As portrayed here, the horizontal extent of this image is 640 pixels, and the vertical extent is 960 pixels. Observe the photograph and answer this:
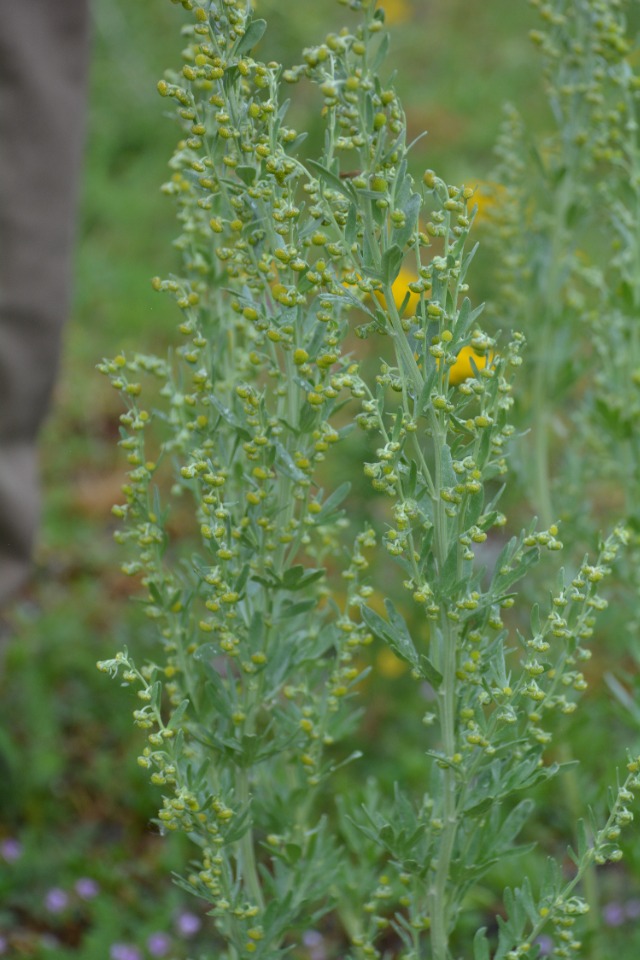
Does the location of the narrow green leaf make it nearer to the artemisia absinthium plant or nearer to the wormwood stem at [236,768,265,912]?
the artemisia absinthium plant

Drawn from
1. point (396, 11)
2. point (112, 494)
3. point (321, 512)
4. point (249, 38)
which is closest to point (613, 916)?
point (321, 512)

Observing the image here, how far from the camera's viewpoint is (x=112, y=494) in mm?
3885

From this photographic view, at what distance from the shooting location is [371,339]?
462cm

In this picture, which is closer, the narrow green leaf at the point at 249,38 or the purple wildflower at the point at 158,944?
the narrow green leaf at the point at 249,38

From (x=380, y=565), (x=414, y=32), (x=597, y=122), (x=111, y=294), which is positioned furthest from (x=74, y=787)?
(x=414, y=32)

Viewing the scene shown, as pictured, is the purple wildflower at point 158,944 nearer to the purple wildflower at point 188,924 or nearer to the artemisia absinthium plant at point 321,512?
the purple wildflower at point 188,924

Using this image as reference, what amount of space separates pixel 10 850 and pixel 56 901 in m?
0.19

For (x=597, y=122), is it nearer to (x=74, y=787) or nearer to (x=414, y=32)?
(x=74, y=787)

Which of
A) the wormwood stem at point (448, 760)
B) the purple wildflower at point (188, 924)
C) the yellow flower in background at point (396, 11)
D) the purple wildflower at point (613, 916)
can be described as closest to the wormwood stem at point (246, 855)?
the wormwood stem at point (448, 760)

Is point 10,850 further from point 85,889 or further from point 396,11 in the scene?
point 396,11

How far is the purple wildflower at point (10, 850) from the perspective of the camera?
2.43 meters

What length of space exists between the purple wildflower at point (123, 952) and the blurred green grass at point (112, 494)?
0.02m

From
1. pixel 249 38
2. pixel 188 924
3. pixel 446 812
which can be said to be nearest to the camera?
pixel 249 38

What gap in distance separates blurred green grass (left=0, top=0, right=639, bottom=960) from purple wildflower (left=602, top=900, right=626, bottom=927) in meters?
0.16
